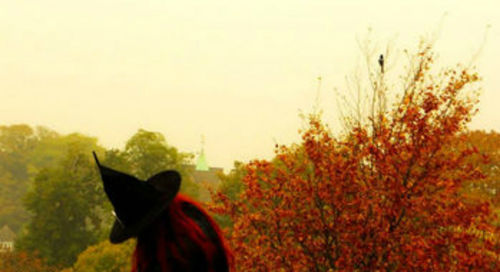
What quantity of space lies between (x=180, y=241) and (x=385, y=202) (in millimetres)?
10545

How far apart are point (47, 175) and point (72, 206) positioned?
11.0 feet

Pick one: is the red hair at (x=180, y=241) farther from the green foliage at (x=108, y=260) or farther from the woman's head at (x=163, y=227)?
the green foliage at (x=108, y=260)

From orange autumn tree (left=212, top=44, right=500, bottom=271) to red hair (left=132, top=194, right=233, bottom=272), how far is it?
956 centimetres

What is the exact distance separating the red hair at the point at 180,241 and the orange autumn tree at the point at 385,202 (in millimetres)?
9562

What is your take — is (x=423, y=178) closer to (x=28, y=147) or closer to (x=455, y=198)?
(x=455, y=198)

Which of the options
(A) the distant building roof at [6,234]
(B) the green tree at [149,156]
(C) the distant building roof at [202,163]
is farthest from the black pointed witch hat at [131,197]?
(C) the distant building roof at [202,163]

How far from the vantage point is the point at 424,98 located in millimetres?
13938

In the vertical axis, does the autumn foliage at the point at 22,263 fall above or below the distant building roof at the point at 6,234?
below

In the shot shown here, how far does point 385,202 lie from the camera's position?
13.0m

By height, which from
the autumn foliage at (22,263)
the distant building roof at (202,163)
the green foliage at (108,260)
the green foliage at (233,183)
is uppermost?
the distant building roof at (202,163)

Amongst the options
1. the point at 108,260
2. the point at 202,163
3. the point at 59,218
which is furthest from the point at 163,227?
the point at 202,163

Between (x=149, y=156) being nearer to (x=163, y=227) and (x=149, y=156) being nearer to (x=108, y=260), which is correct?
(x=108, y=260)

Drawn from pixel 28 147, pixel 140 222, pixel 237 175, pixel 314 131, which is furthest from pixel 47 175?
pixel 28 147

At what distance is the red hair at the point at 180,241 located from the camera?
304 cm
